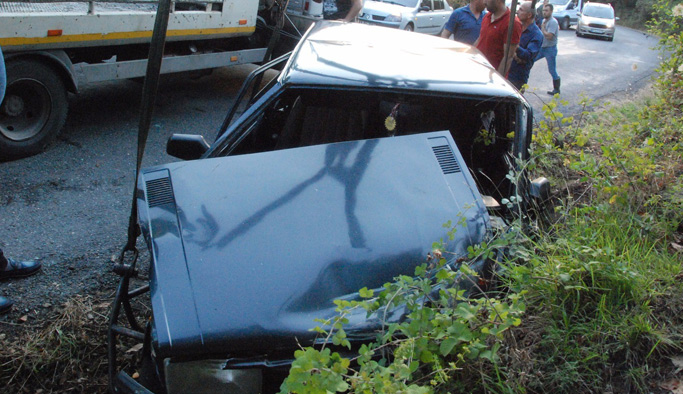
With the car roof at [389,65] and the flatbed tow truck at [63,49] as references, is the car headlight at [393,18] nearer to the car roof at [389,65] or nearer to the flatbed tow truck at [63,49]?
the flatbed tow truck at [63,49]

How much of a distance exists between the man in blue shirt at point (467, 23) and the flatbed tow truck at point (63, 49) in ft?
9.70

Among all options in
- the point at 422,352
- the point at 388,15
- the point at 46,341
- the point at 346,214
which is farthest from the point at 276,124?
the point at 388,15

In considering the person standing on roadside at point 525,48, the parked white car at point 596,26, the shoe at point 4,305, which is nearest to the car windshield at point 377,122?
the shoe at point 4,305

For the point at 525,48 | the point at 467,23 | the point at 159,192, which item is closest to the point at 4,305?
the point at 159,192

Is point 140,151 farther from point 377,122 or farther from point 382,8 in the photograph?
point 382,8

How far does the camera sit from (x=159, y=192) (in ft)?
8.59

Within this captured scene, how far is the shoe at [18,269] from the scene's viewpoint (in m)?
3.67

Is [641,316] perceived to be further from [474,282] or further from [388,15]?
[388,15]

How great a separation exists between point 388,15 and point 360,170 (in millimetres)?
11576

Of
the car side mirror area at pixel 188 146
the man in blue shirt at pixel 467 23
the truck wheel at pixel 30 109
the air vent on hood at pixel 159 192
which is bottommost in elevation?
the truck wheel at pixel 30 109

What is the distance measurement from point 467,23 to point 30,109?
205 inches

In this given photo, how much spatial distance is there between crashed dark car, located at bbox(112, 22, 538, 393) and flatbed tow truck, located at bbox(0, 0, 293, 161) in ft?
9.14

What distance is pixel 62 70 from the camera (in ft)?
18.9

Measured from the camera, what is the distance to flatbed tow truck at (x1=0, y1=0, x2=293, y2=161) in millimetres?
5258
